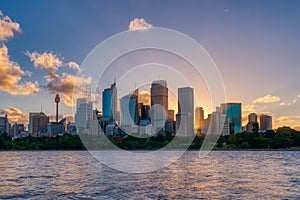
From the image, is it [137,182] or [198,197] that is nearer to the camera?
[198,197]

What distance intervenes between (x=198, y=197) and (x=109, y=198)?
6.46m

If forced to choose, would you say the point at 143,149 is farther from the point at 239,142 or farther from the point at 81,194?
the point at 81,194

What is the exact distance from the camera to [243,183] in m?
37.8

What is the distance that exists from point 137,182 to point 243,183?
10.1m

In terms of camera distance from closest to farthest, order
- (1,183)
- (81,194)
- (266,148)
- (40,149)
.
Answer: (81,194) < (1,183) < (266,148) < (40,149)

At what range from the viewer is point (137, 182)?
1506 inches

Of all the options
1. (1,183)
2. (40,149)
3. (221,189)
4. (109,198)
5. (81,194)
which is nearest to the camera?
(109,198)

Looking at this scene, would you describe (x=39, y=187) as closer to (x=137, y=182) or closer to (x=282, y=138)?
(x=137, y=182)

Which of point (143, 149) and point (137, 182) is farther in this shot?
point (143, 149)

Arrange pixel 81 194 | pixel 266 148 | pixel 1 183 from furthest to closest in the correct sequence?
pixel 266 148, pixel 1 183, pixel 81 194

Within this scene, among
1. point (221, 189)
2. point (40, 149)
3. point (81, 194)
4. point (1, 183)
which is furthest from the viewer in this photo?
point (40, 149)

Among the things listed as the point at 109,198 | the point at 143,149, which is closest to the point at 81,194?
the point at 109,198

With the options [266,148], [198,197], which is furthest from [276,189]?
[266,148]

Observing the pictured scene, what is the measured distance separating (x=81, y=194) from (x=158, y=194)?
5861 mm
